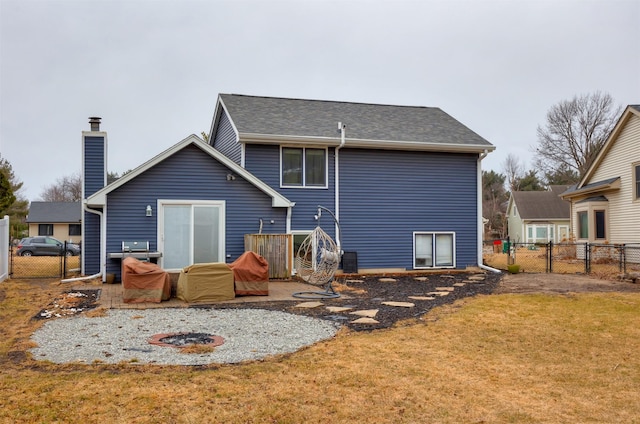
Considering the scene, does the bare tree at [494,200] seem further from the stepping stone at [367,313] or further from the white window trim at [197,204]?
the stepping stone at [367,313]

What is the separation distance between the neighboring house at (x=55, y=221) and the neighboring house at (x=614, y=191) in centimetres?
3415

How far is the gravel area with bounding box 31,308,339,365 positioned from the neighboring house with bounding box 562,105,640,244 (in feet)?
55.5

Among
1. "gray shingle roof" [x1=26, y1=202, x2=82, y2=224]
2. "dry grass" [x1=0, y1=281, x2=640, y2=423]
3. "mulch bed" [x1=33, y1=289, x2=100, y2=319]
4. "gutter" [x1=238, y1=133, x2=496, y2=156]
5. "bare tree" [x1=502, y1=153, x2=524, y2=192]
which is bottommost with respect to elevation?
"dry grass" [x1=0, y1=281, x2=640, y2=423]

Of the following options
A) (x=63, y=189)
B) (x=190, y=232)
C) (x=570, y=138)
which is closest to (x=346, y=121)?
(x=190, y=232)

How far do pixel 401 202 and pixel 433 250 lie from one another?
Answer: 6.35ft

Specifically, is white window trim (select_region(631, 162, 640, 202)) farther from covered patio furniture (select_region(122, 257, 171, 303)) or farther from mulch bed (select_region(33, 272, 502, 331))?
covered patio furniture (select_region(122, 257, 171, 303))

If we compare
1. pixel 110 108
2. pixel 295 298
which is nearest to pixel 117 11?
pixel 110 108

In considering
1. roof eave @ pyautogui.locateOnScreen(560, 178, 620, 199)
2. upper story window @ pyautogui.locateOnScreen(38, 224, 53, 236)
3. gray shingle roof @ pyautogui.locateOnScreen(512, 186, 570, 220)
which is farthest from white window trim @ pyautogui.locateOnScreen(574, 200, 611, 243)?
upper story window @ pyautogui.locateOnScreen(38, 224, 53, 236)

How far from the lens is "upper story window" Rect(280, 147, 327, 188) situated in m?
16.2

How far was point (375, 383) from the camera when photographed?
16.8 feet

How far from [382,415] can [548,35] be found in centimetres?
1888

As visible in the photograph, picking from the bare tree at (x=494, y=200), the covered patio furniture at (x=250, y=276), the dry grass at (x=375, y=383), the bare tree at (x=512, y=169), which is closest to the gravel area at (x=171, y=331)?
the dry grass at (x=375, y=383)

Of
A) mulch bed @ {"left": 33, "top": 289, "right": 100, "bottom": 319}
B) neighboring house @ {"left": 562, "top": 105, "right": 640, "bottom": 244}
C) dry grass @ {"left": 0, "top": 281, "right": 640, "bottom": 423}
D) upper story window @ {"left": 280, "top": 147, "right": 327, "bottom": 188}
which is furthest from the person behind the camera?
neighboring house @ {"left": 562, "top": 105, "right": 640, "bottom": 244}

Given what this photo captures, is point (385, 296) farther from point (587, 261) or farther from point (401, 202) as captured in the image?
point (587, 261)
